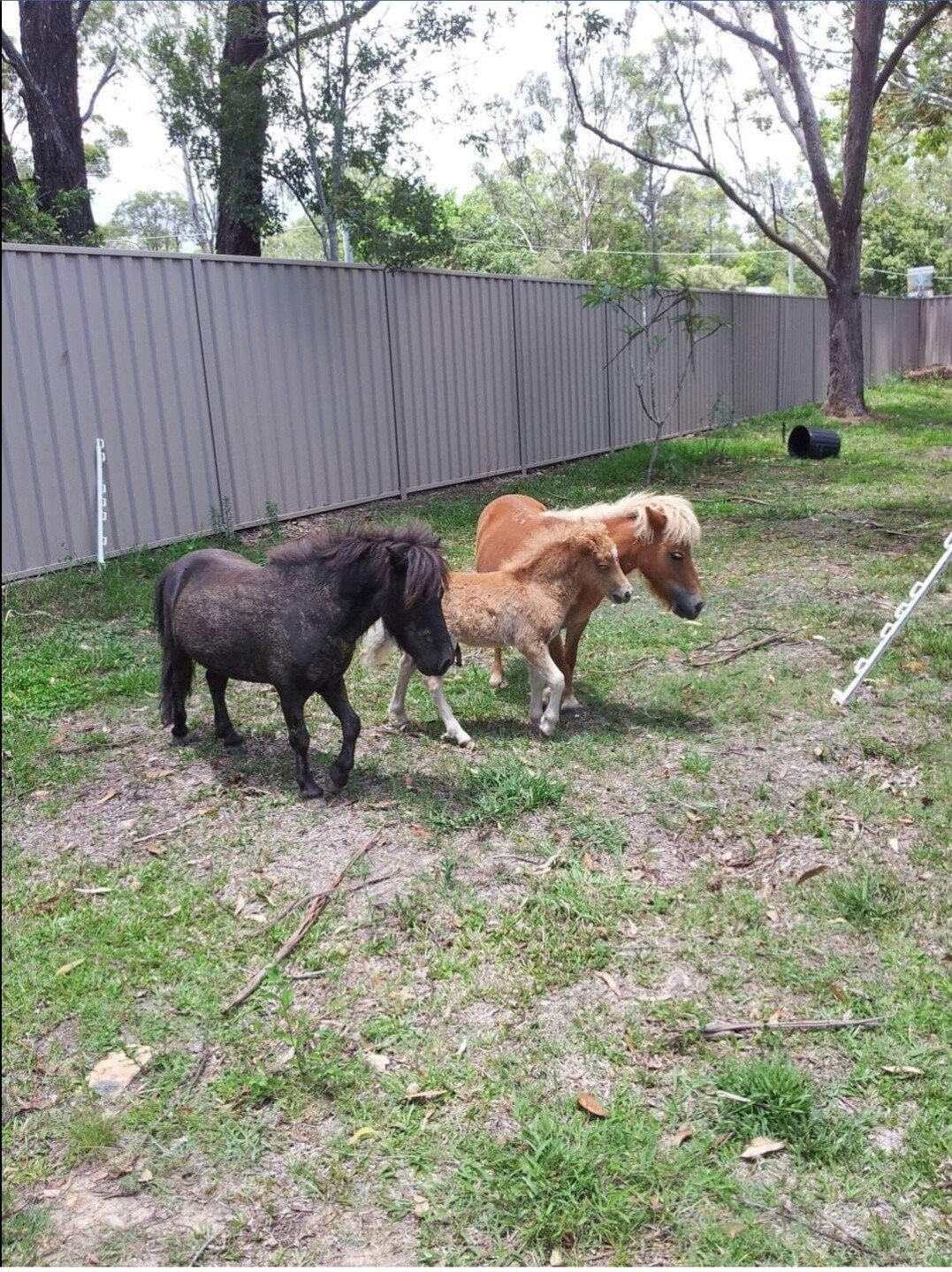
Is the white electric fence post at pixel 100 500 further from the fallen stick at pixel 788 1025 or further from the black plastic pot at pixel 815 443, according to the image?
the black plastic pot at pixel 815 443

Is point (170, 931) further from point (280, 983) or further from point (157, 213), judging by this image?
point (157, 213)

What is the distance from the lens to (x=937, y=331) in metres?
32.8

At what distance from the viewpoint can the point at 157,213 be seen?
59.0m

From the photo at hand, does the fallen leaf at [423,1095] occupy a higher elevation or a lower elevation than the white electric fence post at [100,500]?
lower

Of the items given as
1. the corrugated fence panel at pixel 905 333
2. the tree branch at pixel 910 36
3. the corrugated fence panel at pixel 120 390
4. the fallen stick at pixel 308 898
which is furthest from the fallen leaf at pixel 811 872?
the corrugated fence panel at pixel 905 333

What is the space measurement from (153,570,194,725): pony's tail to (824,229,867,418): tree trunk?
18.1 meters

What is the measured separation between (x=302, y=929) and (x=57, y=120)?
11409 millimetres

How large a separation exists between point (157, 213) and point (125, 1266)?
64.4 metres

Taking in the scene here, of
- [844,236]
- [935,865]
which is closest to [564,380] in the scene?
[844,236]

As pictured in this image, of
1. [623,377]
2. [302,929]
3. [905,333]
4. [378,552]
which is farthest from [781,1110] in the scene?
[905,333]

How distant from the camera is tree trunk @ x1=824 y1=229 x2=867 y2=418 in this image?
1997 centimetres

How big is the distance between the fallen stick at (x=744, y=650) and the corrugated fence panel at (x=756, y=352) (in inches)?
610

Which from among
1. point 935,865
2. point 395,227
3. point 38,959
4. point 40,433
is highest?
point 395,227

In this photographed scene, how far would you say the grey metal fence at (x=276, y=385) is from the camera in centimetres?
692
